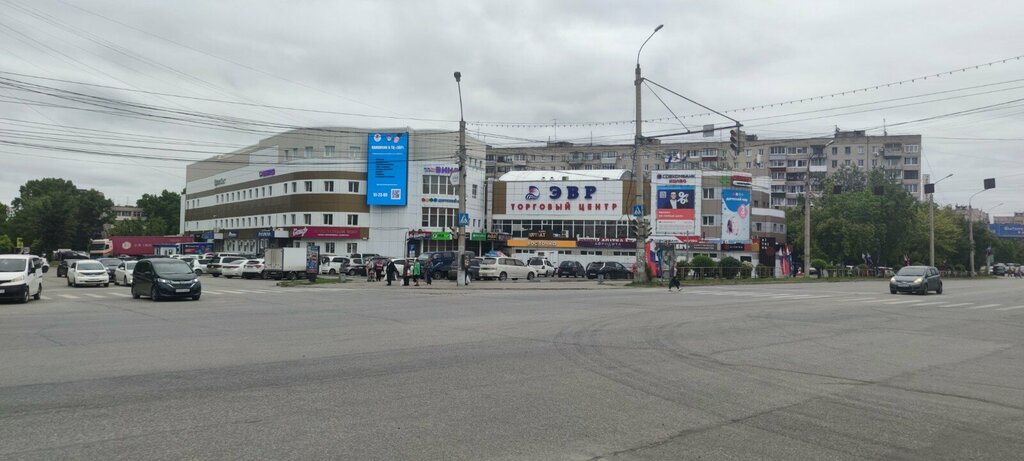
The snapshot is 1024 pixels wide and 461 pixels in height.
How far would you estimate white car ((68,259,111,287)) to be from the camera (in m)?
34.3

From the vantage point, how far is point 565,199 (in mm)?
76125

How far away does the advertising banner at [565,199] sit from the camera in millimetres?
74625

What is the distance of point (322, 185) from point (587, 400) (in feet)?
217

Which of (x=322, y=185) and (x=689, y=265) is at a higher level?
(x=322, y=185)

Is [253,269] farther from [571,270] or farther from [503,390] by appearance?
[503,390]

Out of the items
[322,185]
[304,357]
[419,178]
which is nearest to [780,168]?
[419,178]

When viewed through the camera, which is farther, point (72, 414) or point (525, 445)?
point (72, 414)

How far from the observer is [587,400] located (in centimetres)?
757

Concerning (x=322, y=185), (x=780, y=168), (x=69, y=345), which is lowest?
(x=69, y=345)

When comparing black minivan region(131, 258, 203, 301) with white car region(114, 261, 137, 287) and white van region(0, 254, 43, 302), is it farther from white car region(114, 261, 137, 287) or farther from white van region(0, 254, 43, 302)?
white car region(114, 261, 137, 287)

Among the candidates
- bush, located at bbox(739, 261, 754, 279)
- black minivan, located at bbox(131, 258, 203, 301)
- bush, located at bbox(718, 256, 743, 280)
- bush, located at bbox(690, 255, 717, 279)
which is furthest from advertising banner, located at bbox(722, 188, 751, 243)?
black minivan, located at bbox(131, 258, 203, 301)

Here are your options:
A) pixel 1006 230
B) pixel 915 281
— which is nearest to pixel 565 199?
pixel 915 281

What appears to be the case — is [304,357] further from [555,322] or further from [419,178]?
[419,178]

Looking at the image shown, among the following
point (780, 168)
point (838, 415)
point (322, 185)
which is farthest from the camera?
point (780, 168)
